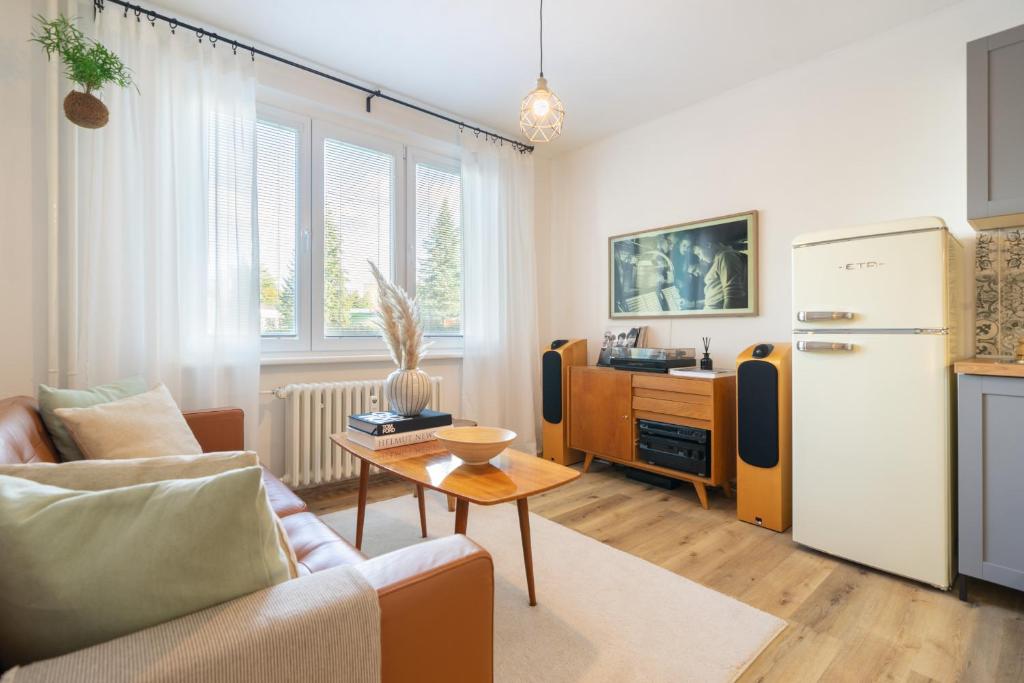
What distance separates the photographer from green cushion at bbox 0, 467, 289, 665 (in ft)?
1.96

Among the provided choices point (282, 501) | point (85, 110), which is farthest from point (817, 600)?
point (85, 110)

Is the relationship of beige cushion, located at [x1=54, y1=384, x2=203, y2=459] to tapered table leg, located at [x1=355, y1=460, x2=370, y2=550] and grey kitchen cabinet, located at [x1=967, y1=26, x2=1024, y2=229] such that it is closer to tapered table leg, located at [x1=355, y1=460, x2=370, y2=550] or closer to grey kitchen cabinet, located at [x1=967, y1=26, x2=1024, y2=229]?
tapered table leg, located at [x1=355, y1=460, x2=370, y2=550]

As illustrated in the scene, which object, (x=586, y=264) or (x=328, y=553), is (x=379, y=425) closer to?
(x=328, y=553)

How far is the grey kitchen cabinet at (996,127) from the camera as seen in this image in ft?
6.04

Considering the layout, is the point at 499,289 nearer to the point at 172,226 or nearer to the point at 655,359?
the point at 655,359

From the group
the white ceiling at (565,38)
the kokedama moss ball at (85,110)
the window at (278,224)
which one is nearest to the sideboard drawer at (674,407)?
the white ceiling at (565,38)

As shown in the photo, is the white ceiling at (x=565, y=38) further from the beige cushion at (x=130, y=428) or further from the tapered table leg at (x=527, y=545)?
the tapered table leg at (x=527, y=545)

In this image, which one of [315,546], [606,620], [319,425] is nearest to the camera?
[315,546]

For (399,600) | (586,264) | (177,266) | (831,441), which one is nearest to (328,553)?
(399,600)

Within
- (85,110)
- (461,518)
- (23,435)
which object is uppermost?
(85,110)

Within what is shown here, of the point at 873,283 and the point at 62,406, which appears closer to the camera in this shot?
the point at 62,406

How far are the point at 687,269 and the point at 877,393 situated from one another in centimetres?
153

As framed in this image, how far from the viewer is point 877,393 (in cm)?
200

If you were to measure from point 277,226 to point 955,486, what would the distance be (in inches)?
142
